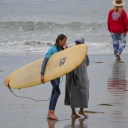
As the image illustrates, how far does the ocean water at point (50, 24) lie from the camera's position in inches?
910

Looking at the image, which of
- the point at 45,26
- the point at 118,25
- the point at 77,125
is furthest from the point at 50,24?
the point at 77,125

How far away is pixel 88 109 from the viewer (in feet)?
30.1

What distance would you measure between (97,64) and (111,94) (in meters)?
4.92

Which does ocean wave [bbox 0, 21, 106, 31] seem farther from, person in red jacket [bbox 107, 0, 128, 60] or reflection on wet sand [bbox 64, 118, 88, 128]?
reflection on wet sand [bbox 64, 118, 88, 128]

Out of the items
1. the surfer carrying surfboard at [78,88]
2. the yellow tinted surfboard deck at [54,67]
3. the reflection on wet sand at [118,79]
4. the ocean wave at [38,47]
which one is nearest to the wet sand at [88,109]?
the reflection on wet sand at [118,79]

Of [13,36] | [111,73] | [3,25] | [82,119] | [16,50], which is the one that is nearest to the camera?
[82,119]

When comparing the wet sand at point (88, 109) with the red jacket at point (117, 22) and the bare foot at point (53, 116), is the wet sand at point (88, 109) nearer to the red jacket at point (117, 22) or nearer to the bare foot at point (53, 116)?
the bare foot at point (53, 116)

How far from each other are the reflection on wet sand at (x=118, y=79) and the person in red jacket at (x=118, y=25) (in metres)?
1.30

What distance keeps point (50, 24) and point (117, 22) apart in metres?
17.3

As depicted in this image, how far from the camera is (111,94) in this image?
10523 mm

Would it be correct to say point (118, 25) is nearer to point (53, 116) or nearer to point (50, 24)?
point (53, 116)

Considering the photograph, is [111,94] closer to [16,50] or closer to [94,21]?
[16,50]

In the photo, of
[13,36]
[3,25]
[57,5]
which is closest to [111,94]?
[13,36]

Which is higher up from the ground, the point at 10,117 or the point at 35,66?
the point at 35,66
